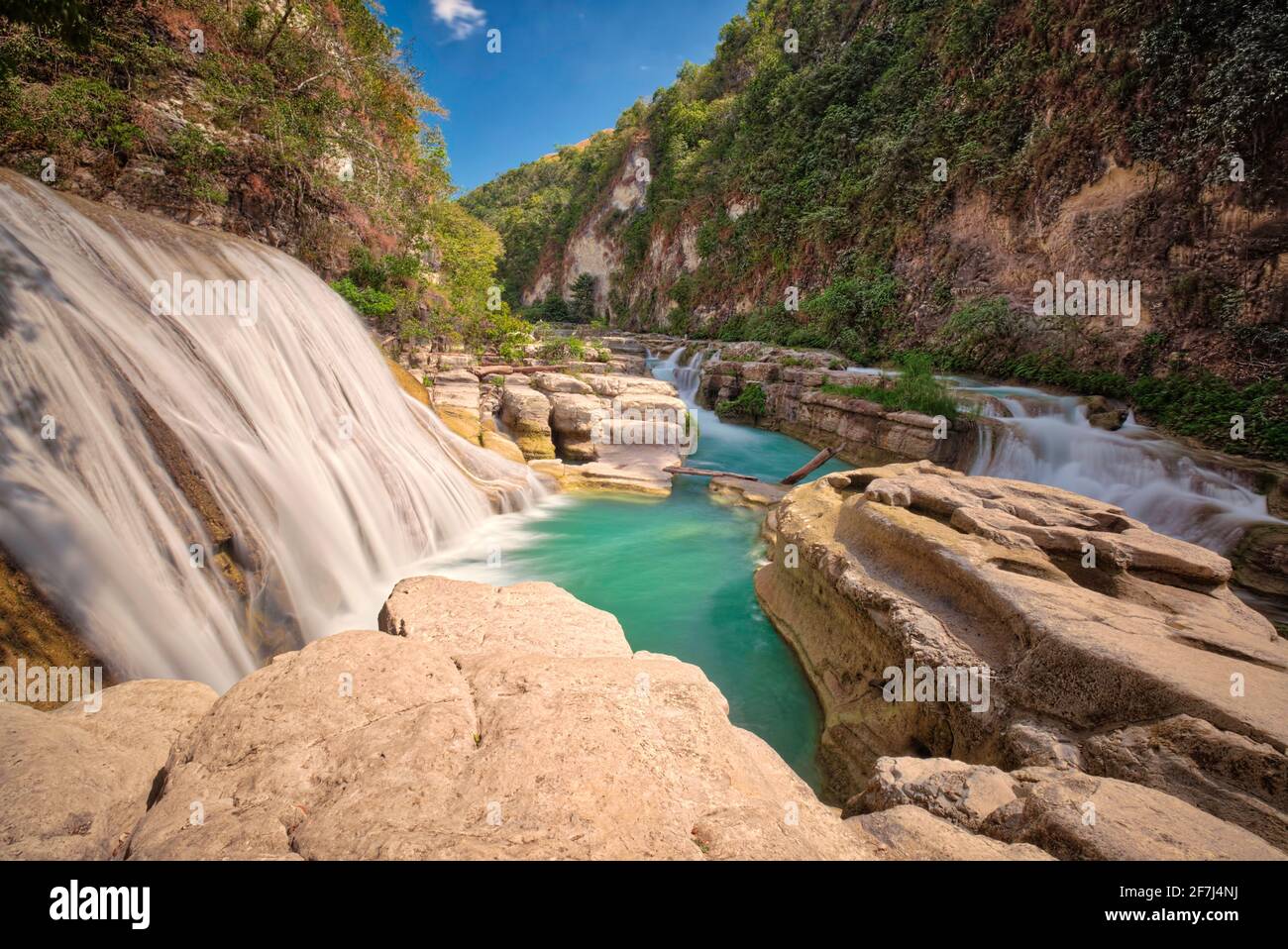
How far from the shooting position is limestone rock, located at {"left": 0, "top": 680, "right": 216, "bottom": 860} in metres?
1.28

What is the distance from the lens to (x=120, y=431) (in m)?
3.51

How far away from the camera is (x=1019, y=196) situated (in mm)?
13273

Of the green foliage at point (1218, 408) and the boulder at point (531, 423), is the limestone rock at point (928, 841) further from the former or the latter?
the green foliage at point (1218, 408)

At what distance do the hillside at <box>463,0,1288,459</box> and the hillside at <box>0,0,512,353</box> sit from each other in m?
14.0

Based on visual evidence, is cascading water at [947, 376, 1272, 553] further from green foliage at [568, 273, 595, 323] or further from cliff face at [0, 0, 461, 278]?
green foliage at [568, 273, 595, 323]

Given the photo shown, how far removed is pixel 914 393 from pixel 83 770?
12360 mm

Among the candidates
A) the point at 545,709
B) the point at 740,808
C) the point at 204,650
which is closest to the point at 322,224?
the point at 204,650

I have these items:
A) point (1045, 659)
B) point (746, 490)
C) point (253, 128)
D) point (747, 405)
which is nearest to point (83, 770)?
point (1045, 659)

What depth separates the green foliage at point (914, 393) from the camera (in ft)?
34.1

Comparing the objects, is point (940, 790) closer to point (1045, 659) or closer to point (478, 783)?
point (1045, 659)

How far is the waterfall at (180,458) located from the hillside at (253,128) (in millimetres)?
1845

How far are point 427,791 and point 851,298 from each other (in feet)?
62.9
